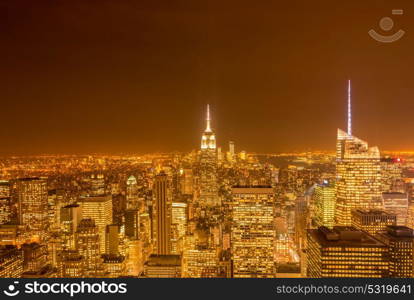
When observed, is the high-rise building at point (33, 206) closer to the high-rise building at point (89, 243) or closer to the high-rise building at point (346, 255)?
the high-rise building at point (89, 243)

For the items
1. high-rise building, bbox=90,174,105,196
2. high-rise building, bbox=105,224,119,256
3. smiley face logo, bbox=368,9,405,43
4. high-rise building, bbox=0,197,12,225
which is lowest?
high-rise building, bbox=105,224,119,256

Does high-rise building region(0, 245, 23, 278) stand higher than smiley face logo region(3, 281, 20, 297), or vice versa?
smiley face logo region(3, 281, 20, 297)

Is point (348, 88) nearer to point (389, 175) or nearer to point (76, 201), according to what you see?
point (389, 175)

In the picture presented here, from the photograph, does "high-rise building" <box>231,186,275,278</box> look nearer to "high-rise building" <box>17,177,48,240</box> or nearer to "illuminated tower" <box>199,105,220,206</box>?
"illuminated tower" <box>199,105,220,206</box>

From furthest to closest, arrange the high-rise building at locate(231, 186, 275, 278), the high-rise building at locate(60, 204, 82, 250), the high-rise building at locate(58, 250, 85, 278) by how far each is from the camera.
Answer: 1. the high-rise building at locate(60, 204, 82, 250)
2. the high-rise building at locate(231, 186, 275, 278)
3. the high-rise building at locate(58, 250, 85, 278)

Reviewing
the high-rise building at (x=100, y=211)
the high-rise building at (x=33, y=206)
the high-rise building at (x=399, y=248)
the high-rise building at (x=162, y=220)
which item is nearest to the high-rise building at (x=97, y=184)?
the high-rise building at (x=100, y=211)

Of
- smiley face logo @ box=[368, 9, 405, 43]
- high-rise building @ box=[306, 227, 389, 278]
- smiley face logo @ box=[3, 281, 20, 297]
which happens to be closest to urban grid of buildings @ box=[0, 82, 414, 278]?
high-rise building @ box=[306, 227, 389, 278]
